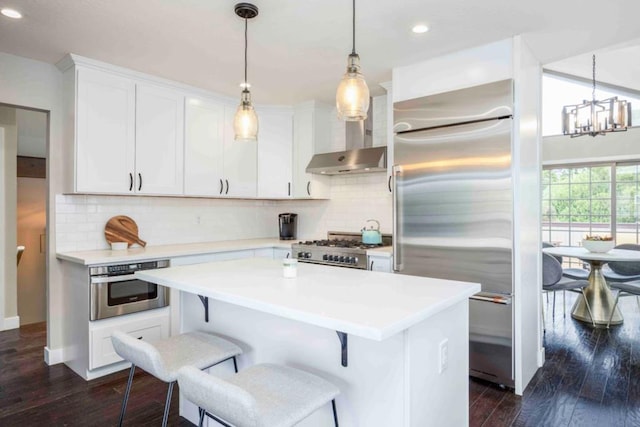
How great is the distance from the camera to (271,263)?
2.60 metres

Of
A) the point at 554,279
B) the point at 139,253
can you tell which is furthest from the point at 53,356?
the point at 554,279

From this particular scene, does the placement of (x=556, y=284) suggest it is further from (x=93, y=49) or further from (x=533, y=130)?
(x=93, y=49)

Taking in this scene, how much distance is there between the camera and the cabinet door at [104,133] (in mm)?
3055

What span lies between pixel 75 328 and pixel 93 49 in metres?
2.12

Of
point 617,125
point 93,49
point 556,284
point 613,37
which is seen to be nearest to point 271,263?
point 93,49

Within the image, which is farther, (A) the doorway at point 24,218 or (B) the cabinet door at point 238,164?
(B) the cabinet door at point 238,164

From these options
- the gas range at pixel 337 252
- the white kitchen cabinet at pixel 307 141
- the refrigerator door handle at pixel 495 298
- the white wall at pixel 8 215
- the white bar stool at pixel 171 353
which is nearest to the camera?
the white bar stool at pixel 171 353

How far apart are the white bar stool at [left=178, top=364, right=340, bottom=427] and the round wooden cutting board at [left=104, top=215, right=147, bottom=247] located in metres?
2.45

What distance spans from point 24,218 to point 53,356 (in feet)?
8.48

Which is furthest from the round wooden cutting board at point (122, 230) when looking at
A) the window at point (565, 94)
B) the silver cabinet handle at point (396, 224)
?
the window at point (565, 94)

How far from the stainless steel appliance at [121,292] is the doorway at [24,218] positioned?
173cm

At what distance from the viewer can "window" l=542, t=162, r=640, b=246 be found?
5.99m

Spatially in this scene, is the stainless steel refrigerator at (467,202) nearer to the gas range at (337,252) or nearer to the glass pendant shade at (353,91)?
the gas range at (337,252)

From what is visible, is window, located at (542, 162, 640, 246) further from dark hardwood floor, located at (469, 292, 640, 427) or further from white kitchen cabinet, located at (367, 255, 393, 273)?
white kitchen cabinet, located at (367, 255, 393, 273)
